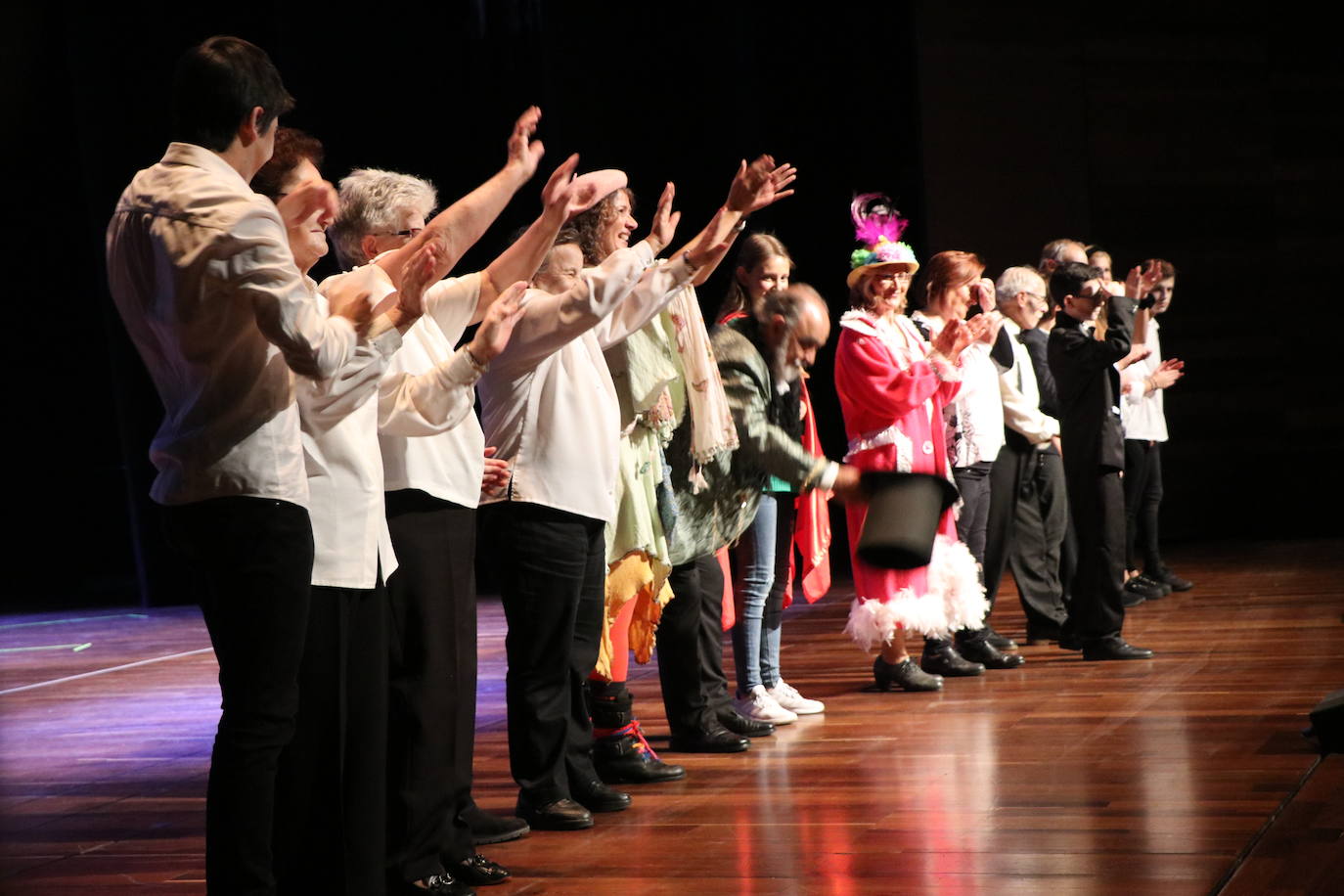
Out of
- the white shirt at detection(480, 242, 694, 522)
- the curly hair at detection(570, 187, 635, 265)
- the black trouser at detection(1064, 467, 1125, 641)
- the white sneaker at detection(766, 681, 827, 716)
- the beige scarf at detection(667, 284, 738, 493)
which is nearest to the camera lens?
the white shirt at detection(480, 242, 694, 522)

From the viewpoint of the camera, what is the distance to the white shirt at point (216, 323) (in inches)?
78.5

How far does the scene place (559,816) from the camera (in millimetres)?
3264

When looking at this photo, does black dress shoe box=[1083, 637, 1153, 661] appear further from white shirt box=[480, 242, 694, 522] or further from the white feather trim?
white shirt box=[480, 242, 694, 522]

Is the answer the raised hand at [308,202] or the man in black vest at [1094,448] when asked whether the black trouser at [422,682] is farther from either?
the man in black vest at [1094,448]

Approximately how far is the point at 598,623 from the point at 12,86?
22.4 feet

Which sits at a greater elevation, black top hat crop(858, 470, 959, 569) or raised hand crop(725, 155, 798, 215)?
raised hand crop(725, 155, 798, 215)

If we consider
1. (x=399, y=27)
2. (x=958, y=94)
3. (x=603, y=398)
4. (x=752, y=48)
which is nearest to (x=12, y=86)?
(x=399, y=27)

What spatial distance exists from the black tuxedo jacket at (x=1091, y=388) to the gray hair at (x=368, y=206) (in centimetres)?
314

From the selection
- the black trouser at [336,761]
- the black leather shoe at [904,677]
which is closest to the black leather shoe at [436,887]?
the black trouser at [336,761]

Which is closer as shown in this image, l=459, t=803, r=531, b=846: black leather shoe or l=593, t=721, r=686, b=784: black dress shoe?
l=459, t=803, r=531, b=846: black leather shoe

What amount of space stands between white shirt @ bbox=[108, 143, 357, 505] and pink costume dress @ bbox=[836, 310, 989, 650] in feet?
9.05

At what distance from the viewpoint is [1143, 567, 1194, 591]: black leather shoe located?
7191 mm

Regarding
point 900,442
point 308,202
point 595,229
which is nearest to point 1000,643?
point 900,442

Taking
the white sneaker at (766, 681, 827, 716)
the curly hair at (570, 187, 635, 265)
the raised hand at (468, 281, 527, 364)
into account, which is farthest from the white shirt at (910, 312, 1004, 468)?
the raised hand at (468, 281, 527, 364)
